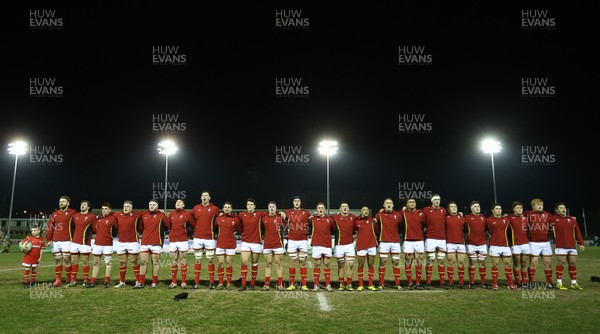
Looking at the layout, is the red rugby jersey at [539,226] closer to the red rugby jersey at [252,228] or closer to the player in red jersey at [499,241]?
the player in red jersey at [499,241]

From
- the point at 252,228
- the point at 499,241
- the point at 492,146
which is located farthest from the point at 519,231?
the point at 492,146

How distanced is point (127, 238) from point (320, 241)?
18.8ft

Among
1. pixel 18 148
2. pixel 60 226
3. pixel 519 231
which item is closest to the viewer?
pixel 519 231

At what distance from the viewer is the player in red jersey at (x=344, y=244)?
436 inches

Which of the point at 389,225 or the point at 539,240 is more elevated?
the point at 389,225

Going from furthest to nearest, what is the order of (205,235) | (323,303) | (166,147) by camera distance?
(166,147) → (205,235) → (323,303)

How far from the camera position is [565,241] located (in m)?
11.5

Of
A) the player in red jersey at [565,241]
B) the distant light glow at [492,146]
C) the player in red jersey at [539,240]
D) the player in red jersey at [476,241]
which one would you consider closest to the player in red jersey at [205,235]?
the player in red jersey at [476,241]

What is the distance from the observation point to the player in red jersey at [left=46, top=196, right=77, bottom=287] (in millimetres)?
11539

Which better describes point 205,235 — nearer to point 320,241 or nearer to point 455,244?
point 320,241

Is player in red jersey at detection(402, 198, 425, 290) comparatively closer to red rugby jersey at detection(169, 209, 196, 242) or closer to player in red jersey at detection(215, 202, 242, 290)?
player in red jersey at detection(215, 202, 242, 290)

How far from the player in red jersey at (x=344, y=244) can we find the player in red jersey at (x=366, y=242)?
20 cm

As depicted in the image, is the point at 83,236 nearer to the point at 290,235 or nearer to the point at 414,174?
the point at 290,235

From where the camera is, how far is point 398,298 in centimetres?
983
